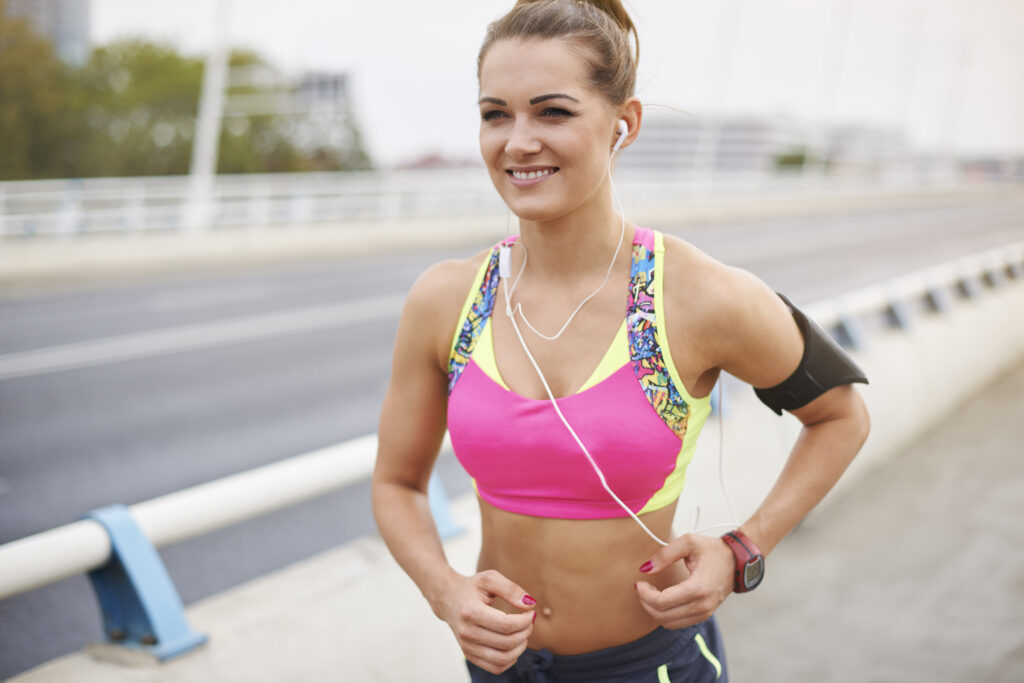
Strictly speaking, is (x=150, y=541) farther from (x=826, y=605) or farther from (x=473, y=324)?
(x=826, y=605)

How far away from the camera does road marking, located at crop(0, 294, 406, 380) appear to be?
10.4 meters

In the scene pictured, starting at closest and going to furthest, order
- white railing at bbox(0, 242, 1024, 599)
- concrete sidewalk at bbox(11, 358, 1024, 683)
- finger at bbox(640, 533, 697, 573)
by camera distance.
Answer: finger at bbox(640, 533, 697, 573) < white railing at bbox(0, 242, 1024, 599) < concrete sidewalk at bbox(11, 358, 1024, 683)

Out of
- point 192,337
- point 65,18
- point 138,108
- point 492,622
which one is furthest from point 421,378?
point 65,18

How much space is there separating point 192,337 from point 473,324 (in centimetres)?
1081

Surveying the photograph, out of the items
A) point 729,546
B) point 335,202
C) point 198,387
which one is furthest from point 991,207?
point 729,546

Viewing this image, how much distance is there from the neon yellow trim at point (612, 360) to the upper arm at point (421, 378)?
34cm

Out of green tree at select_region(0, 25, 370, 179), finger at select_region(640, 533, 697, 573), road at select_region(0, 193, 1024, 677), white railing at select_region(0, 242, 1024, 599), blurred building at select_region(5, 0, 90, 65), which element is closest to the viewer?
finger at select_region(640, 533, 697, 573)

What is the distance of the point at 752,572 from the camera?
1.88m

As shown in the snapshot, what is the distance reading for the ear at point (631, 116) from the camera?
1.86 m

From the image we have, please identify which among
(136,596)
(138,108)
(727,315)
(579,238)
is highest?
(138,108)

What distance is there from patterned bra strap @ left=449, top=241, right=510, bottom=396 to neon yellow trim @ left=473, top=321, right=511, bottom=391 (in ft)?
0.04

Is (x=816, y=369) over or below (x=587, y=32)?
below

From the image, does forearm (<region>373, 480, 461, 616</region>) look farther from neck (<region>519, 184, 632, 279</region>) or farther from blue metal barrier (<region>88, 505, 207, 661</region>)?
blue metal barrier (<region>88, 505, 207, 661</region>)

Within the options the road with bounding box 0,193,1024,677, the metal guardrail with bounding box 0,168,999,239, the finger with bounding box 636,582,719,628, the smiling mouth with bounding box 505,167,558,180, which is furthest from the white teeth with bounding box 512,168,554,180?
the metal guardrail with bounding box 0,168,999,239
